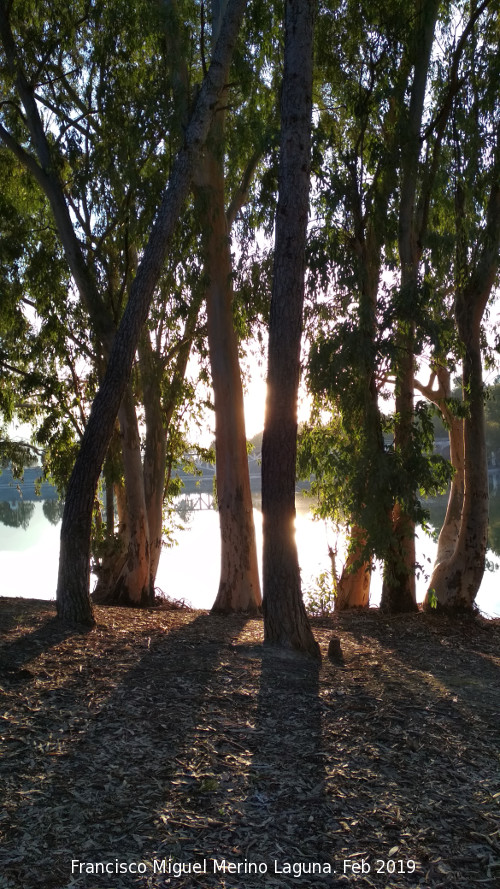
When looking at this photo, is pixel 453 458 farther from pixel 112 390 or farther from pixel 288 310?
pixel 112 390

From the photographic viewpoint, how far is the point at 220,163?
7.91 meters

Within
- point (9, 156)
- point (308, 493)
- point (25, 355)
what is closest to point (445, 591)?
point (308, 493)

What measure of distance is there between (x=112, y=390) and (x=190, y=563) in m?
14.8

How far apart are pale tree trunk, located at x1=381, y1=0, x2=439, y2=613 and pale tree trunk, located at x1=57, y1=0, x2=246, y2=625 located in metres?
2.21

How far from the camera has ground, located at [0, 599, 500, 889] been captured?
98.8 inches

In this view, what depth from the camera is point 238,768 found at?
3180 mm

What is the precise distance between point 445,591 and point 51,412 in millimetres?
5776

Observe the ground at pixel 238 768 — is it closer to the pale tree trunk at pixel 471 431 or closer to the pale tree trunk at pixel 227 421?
the pale tree trunk at pixel 471 431

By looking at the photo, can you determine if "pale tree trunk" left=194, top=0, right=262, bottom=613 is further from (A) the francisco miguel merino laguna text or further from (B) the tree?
(A) the francisco miguel merino laguna text

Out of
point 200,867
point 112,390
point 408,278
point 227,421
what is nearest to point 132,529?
point 227,421

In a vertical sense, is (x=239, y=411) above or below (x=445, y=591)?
above

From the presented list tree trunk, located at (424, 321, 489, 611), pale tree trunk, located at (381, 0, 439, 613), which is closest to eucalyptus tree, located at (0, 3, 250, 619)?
pale tree trunk, located at (381, 0, 439, 613)

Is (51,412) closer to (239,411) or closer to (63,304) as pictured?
(63,304)

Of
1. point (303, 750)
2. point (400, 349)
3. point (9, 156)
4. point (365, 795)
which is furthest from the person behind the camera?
point (9, 156)
